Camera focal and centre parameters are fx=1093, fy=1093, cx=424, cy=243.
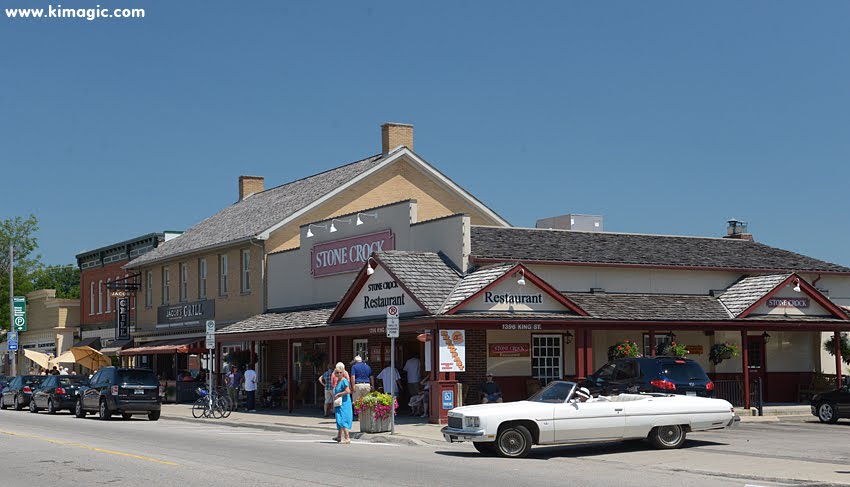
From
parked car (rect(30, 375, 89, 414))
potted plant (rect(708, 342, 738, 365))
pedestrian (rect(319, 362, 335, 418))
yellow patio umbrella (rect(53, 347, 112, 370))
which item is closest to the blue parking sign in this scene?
pedestrian (rect(319, 362, 335, 418))

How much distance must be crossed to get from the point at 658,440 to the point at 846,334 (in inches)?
697

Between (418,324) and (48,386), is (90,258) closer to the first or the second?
(48,386)

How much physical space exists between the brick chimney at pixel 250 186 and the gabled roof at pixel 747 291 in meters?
25.6

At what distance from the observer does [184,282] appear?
47219 millimetres

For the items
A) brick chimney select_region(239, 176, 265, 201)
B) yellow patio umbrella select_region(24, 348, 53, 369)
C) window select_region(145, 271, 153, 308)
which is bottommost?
yellow patio umbrella select_region(24, 348, 53, 369)

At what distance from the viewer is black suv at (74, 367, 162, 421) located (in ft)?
106

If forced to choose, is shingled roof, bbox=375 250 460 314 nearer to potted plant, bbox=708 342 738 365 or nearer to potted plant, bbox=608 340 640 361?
potted plant, bbox=608 340 640 361

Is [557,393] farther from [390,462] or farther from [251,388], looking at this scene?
[251,388]

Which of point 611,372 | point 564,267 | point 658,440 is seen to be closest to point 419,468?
point 658,440

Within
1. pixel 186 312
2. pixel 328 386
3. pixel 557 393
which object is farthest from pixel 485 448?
pixel 186 312

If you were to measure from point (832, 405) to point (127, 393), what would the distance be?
19709 millimetres

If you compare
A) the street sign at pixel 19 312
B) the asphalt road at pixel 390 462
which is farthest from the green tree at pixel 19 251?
the asphalt road at pixel 390 462

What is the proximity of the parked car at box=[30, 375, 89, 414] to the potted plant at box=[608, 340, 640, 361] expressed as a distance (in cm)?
1747

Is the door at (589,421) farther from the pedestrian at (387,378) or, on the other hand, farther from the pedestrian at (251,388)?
the pedestrian at (251,388)
